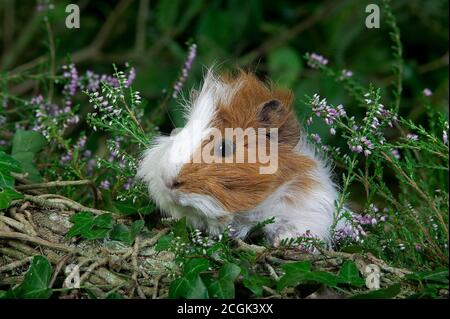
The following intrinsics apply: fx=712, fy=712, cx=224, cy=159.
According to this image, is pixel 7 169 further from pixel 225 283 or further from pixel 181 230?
pixel 225 283

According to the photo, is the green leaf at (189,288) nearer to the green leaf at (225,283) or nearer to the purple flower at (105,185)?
the green leaf at (225,283)

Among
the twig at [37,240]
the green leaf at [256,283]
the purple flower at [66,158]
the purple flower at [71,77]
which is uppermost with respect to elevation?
the purple flower at [71,77]

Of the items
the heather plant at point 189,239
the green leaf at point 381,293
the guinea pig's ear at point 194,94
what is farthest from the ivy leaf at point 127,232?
the green leaf at point 381,293

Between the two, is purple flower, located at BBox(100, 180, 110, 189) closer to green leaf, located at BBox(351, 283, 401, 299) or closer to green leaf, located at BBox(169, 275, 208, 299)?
green leaf, located at BBox(169, 275, 208, 299)

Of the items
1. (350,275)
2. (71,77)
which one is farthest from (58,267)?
(71,77)

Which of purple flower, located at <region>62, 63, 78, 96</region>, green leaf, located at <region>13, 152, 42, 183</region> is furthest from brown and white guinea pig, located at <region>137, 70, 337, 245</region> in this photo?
purple flower, located at <region>62, 63, 78, 96</region>
